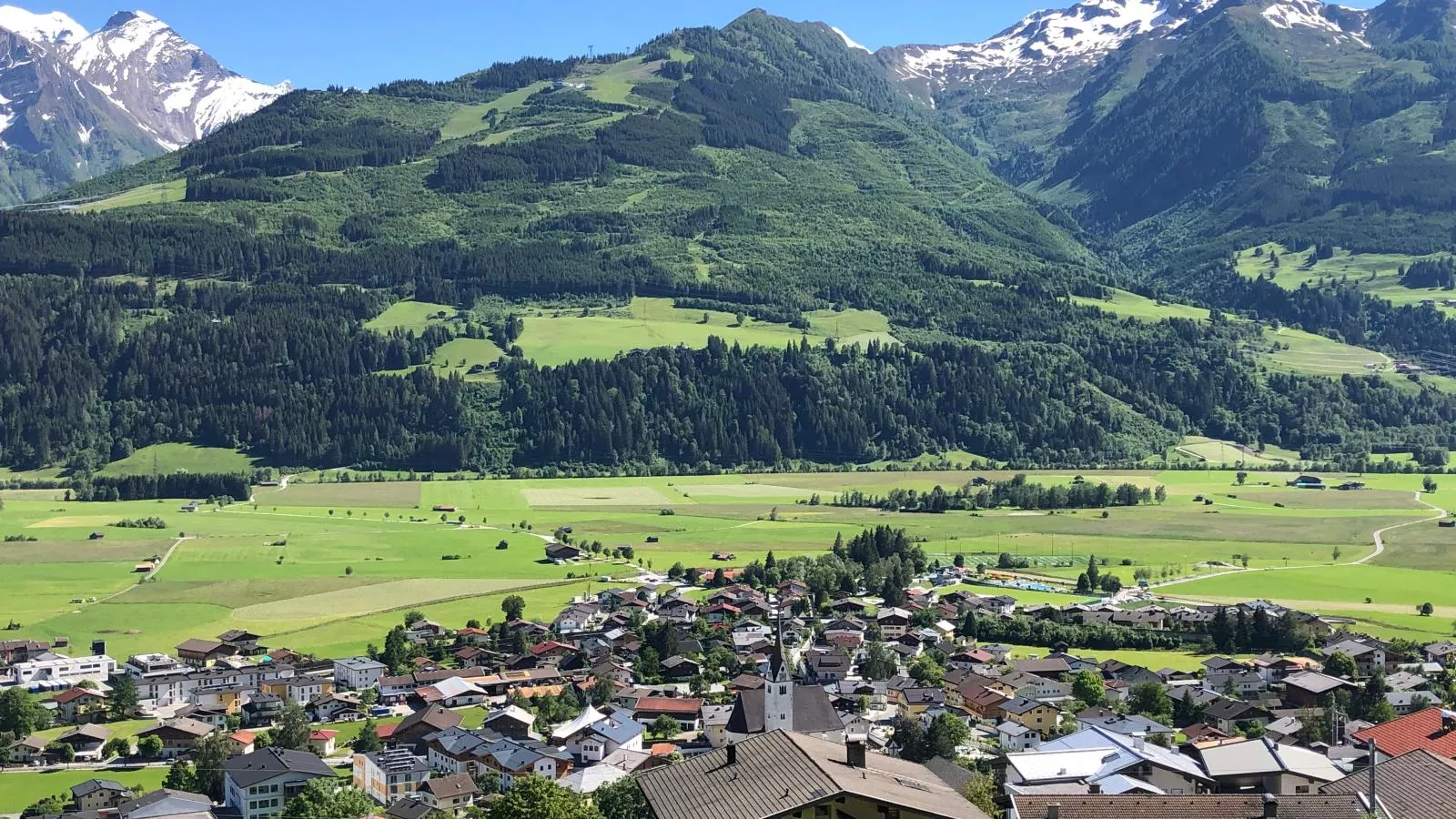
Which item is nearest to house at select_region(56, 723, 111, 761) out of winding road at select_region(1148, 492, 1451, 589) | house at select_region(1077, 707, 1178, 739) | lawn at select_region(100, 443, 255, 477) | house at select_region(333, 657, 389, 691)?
house at select_region(333, 657, 389, 691)

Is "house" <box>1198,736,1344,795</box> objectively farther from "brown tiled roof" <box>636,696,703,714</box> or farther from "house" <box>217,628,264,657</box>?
"house" <box>217,628,264,657</box>

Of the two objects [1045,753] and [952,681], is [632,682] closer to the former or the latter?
[952,681]

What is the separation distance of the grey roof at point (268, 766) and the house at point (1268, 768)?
31233mm

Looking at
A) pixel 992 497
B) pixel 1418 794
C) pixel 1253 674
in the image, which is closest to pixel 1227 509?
pixel 992 497

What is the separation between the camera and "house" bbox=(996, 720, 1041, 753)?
6806cm

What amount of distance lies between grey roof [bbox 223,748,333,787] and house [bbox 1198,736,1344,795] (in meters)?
31.2

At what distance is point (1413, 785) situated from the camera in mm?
41156

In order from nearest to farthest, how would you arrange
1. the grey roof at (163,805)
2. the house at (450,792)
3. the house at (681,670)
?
the grey roof at (163,805)
the house at (450,792)
the house at (681,670)

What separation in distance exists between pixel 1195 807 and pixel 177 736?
47.7 meters

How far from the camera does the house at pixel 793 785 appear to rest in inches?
1315

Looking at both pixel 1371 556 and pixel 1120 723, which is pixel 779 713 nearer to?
pixel 1120 723

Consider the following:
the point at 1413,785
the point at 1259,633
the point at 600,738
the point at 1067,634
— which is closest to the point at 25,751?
the point at 600,738

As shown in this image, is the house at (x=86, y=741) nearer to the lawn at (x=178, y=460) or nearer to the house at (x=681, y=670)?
the house at (x=681, y=670)

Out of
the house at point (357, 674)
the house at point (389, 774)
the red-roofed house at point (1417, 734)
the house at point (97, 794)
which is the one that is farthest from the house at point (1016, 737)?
the house at point (97, 794)
